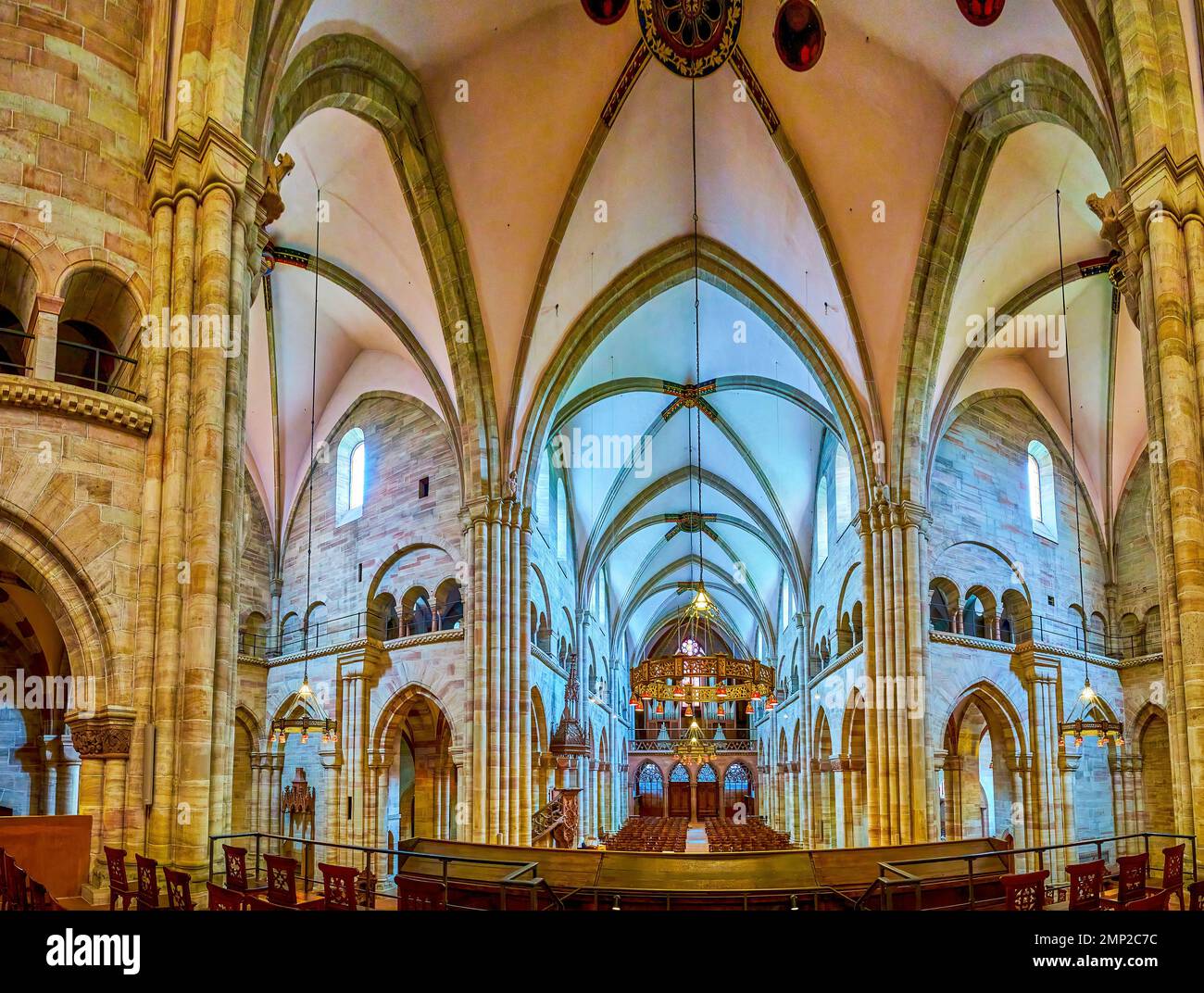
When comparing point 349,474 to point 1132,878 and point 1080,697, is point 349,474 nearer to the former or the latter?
point 1080,697

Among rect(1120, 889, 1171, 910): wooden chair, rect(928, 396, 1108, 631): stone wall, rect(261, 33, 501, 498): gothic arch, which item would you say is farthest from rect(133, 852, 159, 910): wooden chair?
rect(928, 396, 1108, 631): stone wall

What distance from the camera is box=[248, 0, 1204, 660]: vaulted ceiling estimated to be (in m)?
17.1

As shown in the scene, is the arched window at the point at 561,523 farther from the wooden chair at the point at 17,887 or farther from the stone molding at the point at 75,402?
the wooden chair at the point at 17,887

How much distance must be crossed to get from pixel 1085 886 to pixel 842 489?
60.6 ft

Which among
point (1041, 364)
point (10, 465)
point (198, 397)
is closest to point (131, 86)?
point (198, 397)

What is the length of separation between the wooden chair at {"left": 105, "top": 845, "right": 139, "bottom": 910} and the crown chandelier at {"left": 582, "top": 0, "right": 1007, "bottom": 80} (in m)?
13.9

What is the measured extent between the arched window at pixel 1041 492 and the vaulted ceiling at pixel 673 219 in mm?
782

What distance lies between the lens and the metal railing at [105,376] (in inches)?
424

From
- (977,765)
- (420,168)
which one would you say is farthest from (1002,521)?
(420,168)

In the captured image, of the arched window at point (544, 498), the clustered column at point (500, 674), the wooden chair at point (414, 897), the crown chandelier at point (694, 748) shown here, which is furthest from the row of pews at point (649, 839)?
the wooden chair at point (414, 897)

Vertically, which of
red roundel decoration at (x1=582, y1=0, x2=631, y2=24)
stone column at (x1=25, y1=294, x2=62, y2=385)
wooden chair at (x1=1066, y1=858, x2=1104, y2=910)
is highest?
red roundel decoration at (x1=582, y1=0, x2=631, y2=24)

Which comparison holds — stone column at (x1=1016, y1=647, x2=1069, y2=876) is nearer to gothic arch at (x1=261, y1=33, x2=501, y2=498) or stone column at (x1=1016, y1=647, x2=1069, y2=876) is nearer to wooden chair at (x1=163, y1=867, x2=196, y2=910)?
gothic arch at (x1=261, y1=33, x2=501, y2=498)

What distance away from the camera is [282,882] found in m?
9.15

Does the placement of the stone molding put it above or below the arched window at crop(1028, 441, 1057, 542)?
below
